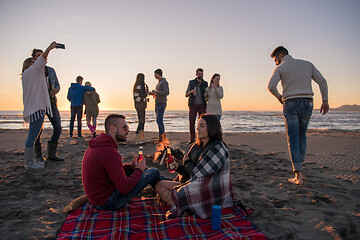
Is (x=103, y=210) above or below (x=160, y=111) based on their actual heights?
below

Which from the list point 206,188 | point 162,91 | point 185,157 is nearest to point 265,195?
point 206,188

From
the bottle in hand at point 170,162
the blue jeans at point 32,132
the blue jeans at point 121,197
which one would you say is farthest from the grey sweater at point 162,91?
the blue jeans at point 121,197

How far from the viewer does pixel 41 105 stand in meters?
4.22

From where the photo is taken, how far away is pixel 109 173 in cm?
235

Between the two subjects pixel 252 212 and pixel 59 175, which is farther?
pixel 59 175

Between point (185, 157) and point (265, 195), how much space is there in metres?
1.33

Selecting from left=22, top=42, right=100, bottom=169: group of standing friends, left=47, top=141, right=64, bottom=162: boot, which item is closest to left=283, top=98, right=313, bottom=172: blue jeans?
left=22, top=42, right=100, bottom=169: group of standing friends

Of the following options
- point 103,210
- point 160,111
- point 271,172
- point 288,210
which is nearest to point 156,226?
point 103,210

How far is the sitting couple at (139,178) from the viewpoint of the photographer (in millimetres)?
2375

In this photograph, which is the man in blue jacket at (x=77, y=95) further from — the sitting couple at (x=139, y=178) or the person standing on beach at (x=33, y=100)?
the sitting couple at (x=139, y=178)

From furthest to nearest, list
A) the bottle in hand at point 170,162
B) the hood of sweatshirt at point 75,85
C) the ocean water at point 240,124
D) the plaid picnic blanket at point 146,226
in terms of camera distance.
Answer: the ocean water at point 240,124, the hood of sweatshirt at point 75,85, the bottle in hand at point 170,162, the plaid picnic blanket at point 146,226

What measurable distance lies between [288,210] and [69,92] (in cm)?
890

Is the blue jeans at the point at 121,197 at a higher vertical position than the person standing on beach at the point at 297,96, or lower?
lower

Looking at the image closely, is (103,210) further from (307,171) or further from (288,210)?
(307,171)
